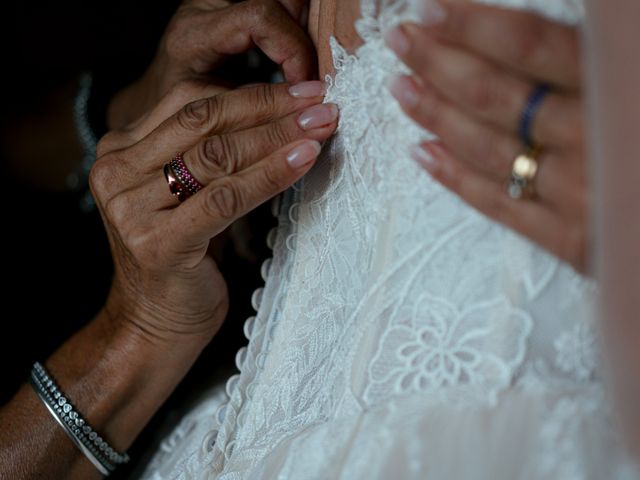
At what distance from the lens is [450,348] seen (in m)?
0.63

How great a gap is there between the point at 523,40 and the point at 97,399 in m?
0.75

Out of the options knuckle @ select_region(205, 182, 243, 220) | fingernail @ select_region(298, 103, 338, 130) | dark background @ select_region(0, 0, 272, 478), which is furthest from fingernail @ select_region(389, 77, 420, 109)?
dark background @ select_region(0, 0, 272, 478)

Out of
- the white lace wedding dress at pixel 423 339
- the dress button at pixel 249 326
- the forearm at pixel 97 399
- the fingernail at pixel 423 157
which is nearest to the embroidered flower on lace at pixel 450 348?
the white lace wedding dress at pixel 423 339

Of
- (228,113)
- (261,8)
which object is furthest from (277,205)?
(261,8)

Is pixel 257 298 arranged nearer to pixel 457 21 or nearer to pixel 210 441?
pixel 210 441

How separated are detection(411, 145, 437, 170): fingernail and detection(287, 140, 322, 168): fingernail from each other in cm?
16

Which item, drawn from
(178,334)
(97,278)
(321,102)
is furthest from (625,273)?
(97,278)

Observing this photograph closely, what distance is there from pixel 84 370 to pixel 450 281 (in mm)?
623

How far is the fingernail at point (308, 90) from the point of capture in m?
0.85

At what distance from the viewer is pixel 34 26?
2.01 meters

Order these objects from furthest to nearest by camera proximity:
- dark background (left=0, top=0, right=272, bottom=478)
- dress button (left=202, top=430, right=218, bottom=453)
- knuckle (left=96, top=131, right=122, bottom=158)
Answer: dark background (left=0, top=0, right=272, bottom=478)
knuckle (left=96, top=131, right=122, bottom=158)
dress button (left=202, top=430, right=218, bottom=453)

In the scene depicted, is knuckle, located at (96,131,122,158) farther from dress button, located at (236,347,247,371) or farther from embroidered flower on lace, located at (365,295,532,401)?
embroidered flower on lace, located at (365,295,532,401)

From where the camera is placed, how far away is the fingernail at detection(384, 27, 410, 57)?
0.64 metres

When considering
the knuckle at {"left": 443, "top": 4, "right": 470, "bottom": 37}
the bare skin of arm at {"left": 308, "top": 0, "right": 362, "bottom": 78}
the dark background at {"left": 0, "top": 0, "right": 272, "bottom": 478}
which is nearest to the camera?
the knuckle at {"left": 443, "top": 4, "right": 470, "bottom": 37}
